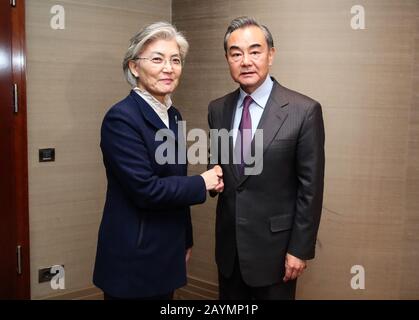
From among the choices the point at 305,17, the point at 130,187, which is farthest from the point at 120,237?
the point at 305,17

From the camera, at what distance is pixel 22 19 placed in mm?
2430

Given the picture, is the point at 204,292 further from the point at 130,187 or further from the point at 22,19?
the point at 22,19

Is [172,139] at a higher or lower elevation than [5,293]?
higher

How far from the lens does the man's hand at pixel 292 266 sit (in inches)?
71.4

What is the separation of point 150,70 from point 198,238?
1.69 meters

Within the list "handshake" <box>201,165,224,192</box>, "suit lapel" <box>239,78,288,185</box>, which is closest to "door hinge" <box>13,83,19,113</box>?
"handshake" <box>201,165,224,192</box>

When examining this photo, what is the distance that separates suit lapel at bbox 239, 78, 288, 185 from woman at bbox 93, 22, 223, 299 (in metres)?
0.28

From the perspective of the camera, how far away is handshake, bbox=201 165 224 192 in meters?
1.81

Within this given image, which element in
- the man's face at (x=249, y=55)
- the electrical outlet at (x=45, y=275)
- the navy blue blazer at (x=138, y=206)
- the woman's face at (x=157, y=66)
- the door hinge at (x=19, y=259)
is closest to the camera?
the navy blue blazer at (x=138, y=206)

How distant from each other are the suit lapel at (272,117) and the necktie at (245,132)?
0.11ft

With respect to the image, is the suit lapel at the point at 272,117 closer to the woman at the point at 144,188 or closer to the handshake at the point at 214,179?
the handshake at the point at 214,179

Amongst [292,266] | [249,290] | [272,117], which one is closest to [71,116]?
[272,117]

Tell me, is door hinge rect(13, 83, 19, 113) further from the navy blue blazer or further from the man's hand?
the man's hand

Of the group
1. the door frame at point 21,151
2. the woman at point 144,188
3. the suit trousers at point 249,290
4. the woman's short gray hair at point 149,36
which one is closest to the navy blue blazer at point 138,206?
the woman at point 144,188
